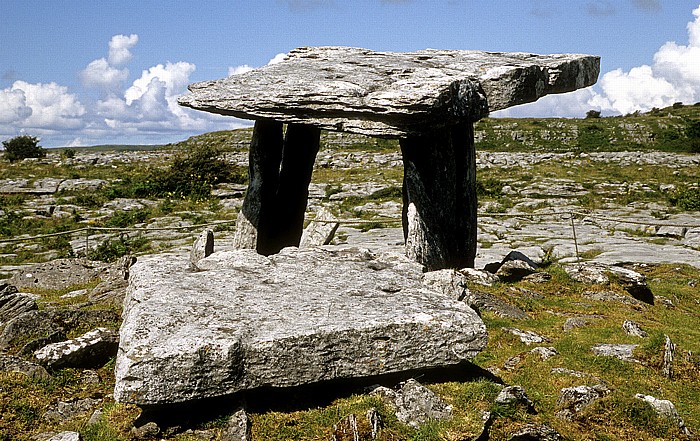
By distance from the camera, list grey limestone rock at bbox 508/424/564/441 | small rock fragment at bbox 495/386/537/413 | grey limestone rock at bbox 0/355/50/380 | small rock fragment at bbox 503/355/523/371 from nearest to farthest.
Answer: grey limestone rock at bbox 508/424/564/441 < small rock fragment at bbox 495/386/537/413 < grey limestone rock at bbox 0/355/50/380 < small rock fragment at bbox 503/355/523/371

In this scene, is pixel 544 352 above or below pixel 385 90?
below

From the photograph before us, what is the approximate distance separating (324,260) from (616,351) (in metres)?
4.93

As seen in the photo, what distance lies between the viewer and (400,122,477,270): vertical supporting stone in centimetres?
1386

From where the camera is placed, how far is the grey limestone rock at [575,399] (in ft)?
25.7

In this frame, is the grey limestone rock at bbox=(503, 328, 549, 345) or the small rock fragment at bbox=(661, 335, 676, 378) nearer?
the small rock fragment at bbox=(661, 335, 676, 378)

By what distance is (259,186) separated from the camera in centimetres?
1505

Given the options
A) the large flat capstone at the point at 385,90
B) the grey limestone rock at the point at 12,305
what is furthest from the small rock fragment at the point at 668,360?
the grey limestone rock at the point at 12,305

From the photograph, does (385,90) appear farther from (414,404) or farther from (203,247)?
(414,404)

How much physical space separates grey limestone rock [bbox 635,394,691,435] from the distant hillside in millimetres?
47035

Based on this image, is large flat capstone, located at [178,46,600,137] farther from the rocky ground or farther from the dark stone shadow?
the dark stone shadow

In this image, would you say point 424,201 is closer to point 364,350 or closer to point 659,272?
point 364,350

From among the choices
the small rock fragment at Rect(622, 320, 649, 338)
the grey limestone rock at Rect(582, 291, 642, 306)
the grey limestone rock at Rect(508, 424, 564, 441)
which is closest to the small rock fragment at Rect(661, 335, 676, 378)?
the small rock fragment at Rect(622, 320, 649, 338)

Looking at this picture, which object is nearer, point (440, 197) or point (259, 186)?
point (440, 197)


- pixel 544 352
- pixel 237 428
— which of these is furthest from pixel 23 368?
pixel 544 352
